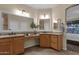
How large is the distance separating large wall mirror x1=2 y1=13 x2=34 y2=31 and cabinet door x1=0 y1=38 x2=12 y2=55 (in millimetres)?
211

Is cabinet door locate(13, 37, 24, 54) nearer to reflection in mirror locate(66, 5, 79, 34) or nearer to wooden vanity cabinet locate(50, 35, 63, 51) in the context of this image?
wooden vanity cabinet locate(50, 35, 63, 51)

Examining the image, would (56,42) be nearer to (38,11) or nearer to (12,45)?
(38,11)

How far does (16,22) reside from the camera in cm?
165

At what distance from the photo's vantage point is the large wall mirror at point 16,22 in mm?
1558

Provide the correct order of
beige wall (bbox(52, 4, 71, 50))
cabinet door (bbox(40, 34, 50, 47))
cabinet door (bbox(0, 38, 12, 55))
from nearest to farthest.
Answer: cabinet door (bbox(0, 38, 12, 55)) < beige wall (bbox(52, 4, 71, 50)) < cabinet door (bbox(40, 34, 50, 47))

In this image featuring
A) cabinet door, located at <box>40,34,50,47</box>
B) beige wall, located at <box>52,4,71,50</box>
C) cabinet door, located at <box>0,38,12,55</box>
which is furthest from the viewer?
cabinet door, located at <box>40,34,50,47</box>

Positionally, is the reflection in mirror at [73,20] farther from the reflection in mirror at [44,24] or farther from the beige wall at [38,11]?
the reflection in mirror at [44,24]

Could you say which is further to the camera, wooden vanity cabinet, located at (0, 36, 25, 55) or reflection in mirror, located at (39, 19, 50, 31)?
reflection in mirror, located at (39, 19, 50, 31)

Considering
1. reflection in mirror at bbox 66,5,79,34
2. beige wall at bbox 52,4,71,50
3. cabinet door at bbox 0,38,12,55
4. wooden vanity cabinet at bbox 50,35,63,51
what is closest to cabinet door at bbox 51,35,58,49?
wooden vanity cabinet at bbox 50,35,63,51

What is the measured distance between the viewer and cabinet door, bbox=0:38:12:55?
5.00 feet

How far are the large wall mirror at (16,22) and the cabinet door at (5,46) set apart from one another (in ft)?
0.69

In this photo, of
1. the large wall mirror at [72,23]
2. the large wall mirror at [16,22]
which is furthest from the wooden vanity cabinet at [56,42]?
the large wall mirror at [16,22]

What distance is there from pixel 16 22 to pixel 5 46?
0.47 meters
